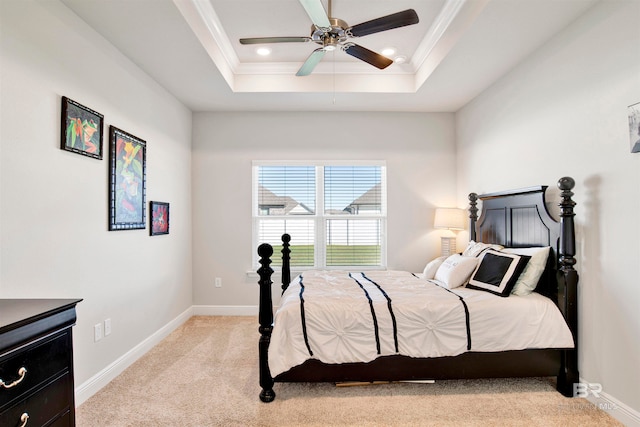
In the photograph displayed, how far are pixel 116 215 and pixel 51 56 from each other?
3.90 feet

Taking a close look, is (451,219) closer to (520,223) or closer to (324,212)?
(520,223)

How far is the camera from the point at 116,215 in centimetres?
270

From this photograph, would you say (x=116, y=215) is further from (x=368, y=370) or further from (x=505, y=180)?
(x=505, y=180)

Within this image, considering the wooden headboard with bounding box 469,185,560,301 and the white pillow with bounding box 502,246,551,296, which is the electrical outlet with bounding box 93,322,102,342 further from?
the wooden headboard with bounding box 469,185,560,301

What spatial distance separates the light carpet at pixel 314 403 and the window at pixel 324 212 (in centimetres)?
194

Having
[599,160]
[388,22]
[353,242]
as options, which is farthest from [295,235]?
[599,160]

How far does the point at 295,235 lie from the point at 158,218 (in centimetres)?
172

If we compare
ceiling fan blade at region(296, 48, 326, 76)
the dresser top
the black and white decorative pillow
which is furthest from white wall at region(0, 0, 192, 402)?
the black and white decorative pillow

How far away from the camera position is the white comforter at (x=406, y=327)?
7.24ft

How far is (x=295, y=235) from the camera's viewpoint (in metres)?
4.43

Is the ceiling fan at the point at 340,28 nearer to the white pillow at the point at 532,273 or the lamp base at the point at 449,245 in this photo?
the white pillow at the point at 532,273

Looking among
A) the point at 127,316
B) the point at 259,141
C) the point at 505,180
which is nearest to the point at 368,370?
the point at 127,316

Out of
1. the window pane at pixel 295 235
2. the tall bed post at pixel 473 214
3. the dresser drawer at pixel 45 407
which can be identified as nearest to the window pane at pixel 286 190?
the window pane at pixel 295 235

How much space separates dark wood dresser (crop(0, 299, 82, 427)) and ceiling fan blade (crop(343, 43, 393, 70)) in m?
2.28
